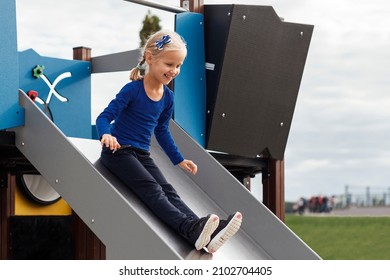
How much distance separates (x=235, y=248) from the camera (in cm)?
397

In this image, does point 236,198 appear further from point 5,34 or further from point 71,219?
point 71,219

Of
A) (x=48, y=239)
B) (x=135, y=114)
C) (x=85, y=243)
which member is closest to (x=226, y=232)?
(x=135, y=114)

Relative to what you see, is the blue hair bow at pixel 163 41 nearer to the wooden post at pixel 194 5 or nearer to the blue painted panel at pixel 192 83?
the blue painted panel at pixel 192 83

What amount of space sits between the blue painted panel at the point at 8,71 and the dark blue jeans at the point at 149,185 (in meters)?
0.61

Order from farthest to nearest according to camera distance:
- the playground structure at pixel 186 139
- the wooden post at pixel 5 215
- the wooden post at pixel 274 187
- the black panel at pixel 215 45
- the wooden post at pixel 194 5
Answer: the wooden post at pixel 5 215, the wooden post at pixel 274 187, the wooden post at pixel 194 5, the black panel at pixel 215 45, the playground structure at pixel 186 139

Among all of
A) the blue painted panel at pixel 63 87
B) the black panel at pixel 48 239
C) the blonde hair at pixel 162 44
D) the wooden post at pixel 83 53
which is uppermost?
the blonde hair at pixel 162 44

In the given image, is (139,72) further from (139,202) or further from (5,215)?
(5,215)

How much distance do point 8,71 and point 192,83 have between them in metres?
1.49

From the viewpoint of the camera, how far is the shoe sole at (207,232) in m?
3.38

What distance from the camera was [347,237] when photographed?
12875 millimetres

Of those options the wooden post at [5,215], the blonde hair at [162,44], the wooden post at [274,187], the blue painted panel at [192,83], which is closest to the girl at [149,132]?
the blonde hair at [162,44]

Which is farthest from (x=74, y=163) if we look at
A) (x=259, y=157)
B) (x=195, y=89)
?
(x=259, y=157)

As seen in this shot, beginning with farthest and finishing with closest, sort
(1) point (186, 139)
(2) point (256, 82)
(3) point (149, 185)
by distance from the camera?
(2) point (256, 82) → (1) point (186, 139) → (3) point (149, 185)
